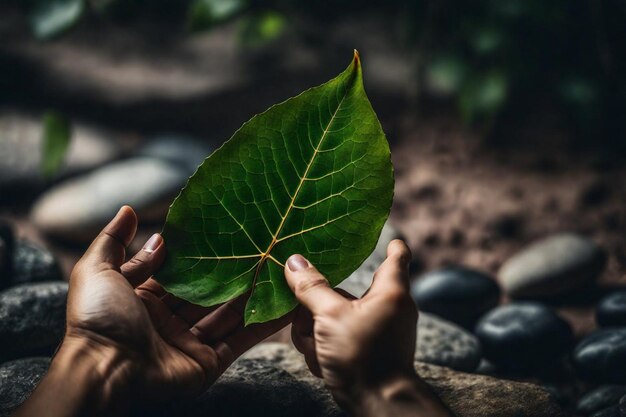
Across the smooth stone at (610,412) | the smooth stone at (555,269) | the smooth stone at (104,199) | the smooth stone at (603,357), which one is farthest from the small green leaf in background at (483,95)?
the smooth stone at (610,412)

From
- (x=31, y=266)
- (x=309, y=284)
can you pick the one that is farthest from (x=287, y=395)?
(x=31, y=266)

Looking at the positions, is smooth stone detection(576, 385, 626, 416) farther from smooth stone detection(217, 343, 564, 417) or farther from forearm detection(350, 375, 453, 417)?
forearm detection(350, 375, 453, 417)

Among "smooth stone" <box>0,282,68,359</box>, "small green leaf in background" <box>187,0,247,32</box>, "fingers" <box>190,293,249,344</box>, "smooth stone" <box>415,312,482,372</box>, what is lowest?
"smooth stone" <box>0,282,68,359</box>

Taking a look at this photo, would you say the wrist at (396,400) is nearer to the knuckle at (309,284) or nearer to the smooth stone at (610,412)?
the knuckle at (309,284)

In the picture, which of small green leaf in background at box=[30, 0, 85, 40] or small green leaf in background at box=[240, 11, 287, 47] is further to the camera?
small green leaf in background at box=[240, 11, 287, 47]

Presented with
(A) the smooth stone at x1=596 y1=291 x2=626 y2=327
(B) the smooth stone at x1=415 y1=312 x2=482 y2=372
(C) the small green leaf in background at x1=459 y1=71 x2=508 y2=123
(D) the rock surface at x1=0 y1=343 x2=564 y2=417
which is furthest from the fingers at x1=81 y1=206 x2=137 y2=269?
(C) the small green leaf in background at x1=459 y1=71 x2=508 y2=123
